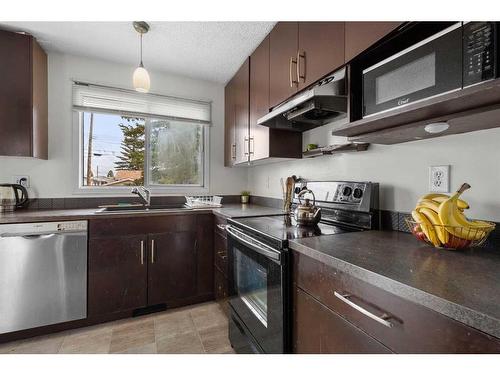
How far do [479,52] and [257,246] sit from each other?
3.54 ft

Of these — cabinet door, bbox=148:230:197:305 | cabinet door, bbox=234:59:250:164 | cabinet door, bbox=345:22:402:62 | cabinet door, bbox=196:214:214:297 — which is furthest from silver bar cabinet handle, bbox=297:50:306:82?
cabinet door, bbox=148:230:197:305

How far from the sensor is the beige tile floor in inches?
64.0

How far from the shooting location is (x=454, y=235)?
0.86 metres

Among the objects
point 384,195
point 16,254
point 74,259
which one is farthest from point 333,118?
point 16,254

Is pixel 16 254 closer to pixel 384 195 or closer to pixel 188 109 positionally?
pixel 188 109

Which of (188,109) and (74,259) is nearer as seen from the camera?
(74,259)

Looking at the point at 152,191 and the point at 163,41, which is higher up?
the point at 163,41

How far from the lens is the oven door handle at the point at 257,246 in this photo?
1104mm

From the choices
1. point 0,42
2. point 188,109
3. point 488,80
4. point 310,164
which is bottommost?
point 310,164

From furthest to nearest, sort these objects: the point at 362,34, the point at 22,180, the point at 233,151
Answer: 1. the point at 233,151
2. the point at 22,180
3. the point at 362,34

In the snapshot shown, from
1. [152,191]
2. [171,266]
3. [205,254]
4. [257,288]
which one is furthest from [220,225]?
[152,191]

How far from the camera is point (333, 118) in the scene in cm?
169

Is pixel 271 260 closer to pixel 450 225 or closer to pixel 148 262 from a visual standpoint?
pixel 450 225
